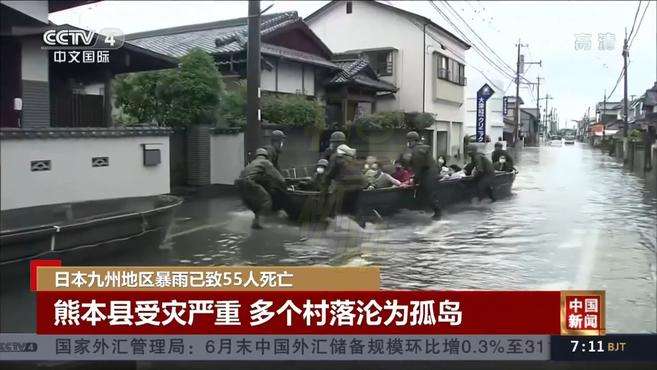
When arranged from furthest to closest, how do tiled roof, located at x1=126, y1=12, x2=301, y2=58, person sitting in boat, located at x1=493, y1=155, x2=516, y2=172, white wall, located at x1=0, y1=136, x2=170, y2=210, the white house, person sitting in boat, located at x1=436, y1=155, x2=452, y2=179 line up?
person sitting in boat, located at x1=493, y1=155, x2=516, y2=172 < person sitting in boat, located at x1=436, y1=155, x2=452, y2=179 < the white house < tiled roof, located at x1=126, y1=12, x2=301, y2=58 < white wall, located at x1=0, y1=136, x2=170, y2=210

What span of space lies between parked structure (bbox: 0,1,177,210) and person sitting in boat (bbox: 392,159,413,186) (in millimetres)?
1430

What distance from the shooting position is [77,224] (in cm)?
256

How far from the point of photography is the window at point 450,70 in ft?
9.66

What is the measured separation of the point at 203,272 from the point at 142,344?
42cm

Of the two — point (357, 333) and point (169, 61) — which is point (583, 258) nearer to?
point (357, 333)

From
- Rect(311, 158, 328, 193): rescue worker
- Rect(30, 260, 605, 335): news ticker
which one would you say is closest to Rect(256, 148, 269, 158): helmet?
Rect(311, 158, 328, 193): rescue worker

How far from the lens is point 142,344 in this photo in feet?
7.60

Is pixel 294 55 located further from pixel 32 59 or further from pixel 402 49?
pixel 32 59

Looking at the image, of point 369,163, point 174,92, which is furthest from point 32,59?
point 369,163

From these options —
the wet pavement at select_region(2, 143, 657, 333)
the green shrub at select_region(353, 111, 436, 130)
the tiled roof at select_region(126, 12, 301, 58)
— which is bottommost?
the wet pavement at select_region(2, 143, 657, 333)

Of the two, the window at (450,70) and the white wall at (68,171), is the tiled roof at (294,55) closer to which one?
the window at (450,70)

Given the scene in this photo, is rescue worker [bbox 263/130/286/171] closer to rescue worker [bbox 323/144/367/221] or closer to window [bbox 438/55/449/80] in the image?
rescue worker [bbox 323/144/367/221]

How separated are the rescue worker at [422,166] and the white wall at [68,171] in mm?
1423

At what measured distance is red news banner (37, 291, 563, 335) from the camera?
229cm
